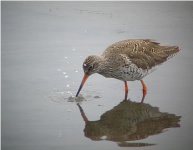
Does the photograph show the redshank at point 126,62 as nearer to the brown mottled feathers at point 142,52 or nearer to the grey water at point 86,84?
the brown mottled feathers at point 142,52

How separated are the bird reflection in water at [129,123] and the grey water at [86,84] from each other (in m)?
0.01

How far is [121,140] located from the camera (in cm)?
659

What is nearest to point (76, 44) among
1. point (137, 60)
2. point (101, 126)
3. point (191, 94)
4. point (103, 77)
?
point (103, 77)

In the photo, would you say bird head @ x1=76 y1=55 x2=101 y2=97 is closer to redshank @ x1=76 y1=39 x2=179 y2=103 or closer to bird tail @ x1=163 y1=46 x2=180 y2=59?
redshank @ x1=76 y1=39 x2=179 y2=103

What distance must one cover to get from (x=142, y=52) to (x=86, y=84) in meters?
1.24

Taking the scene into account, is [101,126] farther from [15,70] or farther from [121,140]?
[15,70]

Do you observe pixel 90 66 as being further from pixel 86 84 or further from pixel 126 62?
pixel 86 84

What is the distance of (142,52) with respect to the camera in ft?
28.5

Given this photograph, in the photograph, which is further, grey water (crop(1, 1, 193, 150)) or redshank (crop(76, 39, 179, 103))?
redshank (crop(76, 39, 179, 103))

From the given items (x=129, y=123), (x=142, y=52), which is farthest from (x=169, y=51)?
(x=129, y=123)

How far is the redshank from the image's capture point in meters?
8.32

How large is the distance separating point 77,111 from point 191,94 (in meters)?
2.21

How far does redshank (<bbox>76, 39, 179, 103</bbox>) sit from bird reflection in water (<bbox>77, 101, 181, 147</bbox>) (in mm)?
568

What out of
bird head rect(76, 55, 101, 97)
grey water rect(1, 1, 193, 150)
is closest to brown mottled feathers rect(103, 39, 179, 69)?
bird head rect(76, 55, 101, 97)
